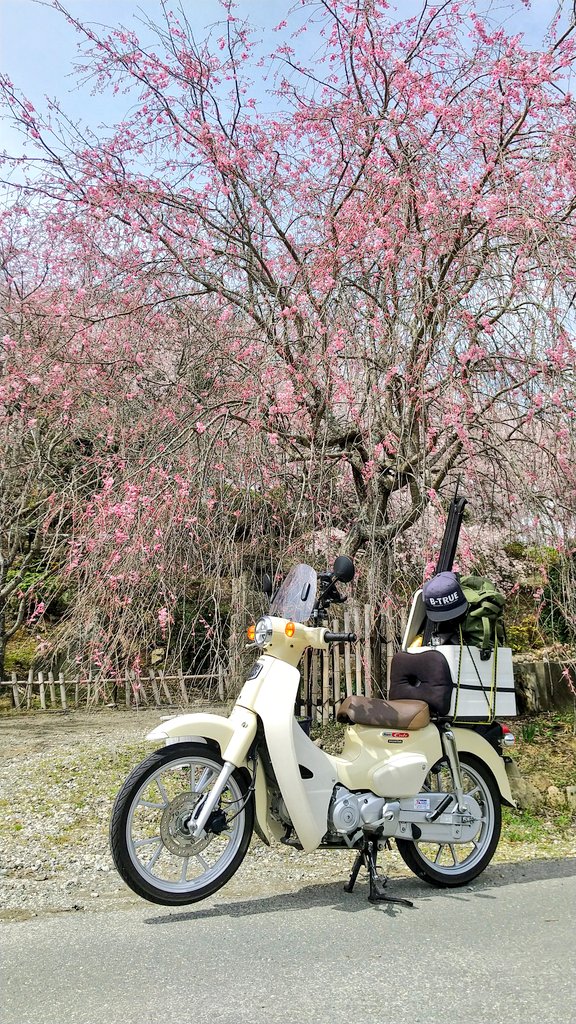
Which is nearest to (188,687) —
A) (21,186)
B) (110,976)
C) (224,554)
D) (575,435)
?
(224,554)

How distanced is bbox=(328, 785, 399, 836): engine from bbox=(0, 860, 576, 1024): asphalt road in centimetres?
31

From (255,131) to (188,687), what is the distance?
7379mm

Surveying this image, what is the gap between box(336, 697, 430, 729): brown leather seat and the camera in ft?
12.7

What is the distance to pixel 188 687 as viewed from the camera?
11461 mm

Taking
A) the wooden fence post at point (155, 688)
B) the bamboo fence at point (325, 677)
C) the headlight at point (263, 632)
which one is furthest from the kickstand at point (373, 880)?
the wooden fence post at point (155, 688)

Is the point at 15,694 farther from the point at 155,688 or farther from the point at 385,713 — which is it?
the point at 385,713

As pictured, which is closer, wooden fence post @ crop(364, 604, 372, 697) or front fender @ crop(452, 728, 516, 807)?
front fender @ crop(452, 728, 516, 807)

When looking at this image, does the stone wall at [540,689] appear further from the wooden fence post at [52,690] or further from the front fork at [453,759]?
the wooden fence post at [52,690]

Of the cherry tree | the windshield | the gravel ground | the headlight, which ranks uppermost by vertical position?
the cherry tree

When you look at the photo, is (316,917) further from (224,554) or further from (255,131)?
(255,131)

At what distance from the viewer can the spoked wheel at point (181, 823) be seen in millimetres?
3254

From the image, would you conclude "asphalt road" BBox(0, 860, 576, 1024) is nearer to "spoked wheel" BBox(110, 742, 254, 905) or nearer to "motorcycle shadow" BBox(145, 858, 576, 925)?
"motorcycle shadow" BBox(145, 858, 576, 925)

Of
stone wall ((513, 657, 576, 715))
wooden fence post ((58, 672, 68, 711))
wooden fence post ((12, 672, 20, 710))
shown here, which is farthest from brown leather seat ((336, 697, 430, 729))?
wooden fence post ((12, 672, 20, 710))

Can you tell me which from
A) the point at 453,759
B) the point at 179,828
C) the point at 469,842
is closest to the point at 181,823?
the point at 179,828
